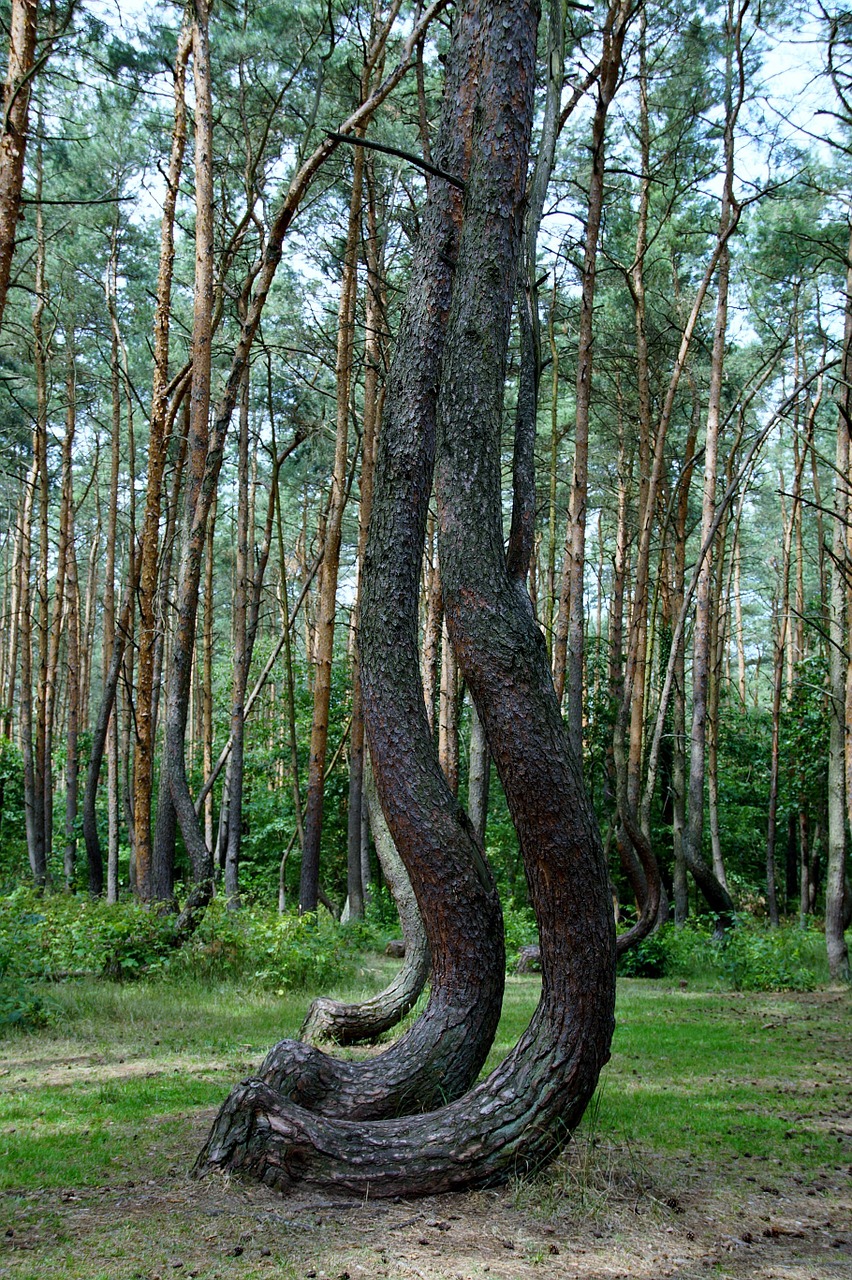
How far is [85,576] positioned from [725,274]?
33.8 m

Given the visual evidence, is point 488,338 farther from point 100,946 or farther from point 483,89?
point 100,946

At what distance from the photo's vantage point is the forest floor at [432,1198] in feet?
11.4

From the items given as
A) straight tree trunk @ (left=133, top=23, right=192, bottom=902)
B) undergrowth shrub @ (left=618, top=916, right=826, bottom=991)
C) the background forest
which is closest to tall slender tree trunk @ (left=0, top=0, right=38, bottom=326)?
the background forest

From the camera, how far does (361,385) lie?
708 inches

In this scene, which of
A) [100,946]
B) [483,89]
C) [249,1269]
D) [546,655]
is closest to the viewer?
[249,1269]

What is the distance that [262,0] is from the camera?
1325cm

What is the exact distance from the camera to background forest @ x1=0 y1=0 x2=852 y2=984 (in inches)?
423

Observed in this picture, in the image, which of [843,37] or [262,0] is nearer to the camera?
[843,37]

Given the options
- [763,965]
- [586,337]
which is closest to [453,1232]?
[763,965]

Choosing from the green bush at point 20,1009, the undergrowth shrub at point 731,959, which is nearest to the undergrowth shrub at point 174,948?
the green bush at point 20,1009

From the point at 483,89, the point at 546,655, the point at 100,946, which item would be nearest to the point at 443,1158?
the point at 546,655

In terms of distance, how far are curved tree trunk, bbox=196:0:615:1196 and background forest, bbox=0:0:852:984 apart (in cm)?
39

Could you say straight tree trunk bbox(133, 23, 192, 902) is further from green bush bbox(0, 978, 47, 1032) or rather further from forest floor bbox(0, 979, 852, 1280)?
forest floor bbox(0, 979, 852, 1280)

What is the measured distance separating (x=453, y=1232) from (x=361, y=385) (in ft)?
52.4
